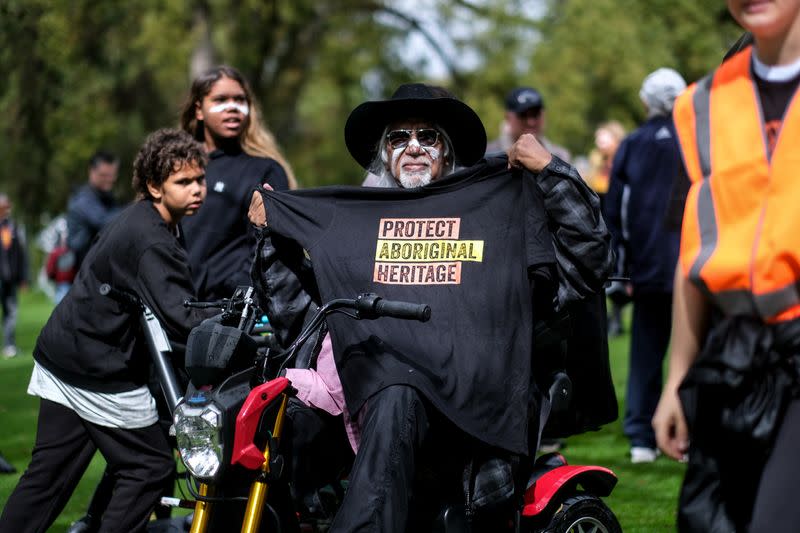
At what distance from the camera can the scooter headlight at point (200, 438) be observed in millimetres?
4098

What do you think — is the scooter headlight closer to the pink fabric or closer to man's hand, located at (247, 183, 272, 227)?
the pink fabric

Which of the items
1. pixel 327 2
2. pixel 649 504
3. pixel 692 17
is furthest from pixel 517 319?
pixel 692 17

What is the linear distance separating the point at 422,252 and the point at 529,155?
0.52 m

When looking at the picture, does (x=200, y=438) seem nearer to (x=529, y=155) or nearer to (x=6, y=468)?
(x=529, y=155)

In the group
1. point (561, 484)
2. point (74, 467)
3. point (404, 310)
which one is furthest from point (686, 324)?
point (74, 467)

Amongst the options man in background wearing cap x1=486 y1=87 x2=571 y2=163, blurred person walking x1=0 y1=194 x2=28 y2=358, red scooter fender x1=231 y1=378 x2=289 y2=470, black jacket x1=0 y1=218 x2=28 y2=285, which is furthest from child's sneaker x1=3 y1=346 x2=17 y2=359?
red scooter fender x1=231 y1=378 x2=289 y2=470

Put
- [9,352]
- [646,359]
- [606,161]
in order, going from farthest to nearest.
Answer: [9,352], [606,161], [646,359]

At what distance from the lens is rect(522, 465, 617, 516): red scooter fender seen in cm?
493

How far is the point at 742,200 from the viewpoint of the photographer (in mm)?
3320

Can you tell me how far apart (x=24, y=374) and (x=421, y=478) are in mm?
9447

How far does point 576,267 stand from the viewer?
489 cm

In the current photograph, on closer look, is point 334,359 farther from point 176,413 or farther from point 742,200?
point 742,200

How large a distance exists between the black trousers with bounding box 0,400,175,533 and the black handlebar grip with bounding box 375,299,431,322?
1579 mm

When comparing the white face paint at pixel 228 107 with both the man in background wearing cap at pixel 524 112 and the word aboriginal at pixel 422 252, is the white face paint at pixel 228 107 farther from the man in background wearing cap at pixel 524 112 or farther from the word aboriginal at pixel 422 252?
the man in background wearing cap at pixel 524 112
